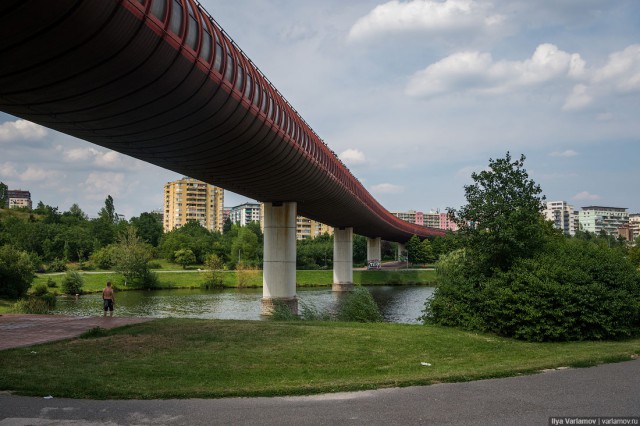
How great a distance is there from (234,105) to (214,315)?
20.4 m

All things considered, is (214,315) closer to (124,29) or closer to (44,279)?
(124,29)

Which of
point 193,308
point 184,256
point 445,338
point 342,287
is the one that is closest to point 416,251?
point 342,287

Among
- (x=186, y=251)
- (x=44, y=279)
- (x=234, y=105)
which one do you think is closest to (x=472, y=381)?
(x=234, y=105)

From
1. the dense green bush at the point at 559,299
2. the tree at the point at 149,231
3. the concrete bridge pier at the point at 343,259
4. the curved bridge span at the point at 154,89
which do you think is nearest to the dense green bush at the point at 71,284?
the curved bridge span at the point at 154,89

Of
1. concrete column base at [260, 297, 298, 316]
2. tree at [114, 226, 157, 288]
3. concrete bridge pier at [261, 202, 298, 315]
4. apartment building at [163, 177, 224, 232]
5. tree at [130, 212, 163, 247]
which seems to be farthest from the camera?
apartment building at [163, 177, 224, 232]

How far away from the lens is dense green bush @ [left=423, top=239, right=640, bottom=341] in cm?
1656

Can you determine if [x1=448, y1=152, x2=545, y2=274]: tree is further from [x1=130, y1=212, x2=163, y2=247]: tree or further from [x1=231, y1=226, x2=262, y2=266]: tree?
[x1=130, y1=212, x2=163, y2=247]: tree

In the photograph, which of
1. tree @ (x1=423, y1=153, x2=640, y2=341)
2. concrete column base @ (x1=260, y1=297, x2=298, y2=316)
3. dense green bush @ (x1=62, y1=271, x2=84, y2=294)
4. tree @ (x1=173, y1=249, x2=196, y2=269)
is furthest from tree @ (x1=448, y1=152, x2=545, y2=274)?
tree @ (x1=173, y1=249, x2=196, y2=269)

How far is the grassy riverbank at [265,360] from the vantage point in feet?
31.9

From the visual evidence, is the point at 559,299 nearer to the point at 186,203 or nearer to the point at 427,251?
the point at 427,251

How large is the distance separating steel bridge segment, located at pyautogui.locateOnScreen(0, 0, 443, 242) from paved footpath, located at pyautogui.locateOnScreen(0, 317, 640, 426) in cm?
827

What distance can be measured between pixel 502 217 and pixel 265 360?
12182 millimetres

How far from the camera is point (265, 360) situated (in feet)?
40.7

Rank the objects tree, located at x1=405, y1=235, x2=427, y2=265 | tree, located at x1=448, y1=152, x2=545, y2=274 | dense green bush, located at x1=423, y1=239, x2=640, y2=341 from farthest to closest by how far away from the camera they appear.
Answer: tree, located at x1=405, y1=235, x2=427, y2=265 < tree, located at x1=448, y1=152, x2=545, y2=274 < dense green bush, located at x1=423, y1=239, x2=640, y2=341
